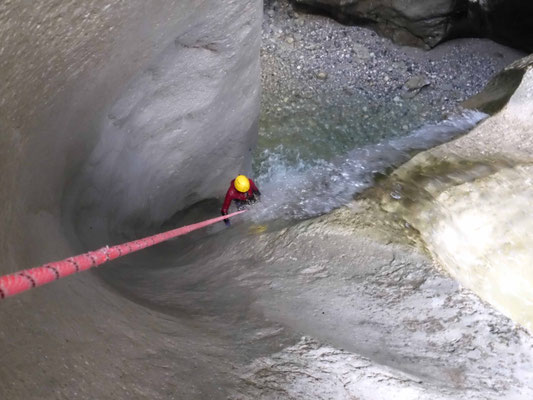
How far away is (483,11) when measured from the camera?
239 inches

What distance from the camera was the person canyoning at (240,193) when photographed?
12.7ft

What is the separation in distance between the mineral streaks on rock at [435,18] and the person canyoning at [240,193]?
3.66 metres

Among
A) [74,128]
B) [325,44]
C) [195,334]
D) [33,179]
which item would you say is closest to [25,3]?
[33,179]

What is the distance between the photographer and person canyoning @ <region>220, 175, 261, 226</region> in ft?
Result: 12.7

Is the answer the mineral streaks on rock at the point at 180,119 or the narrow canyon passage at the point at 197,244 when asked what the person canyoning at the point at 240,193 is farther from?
the mineral streaks on rock at the point at 180,119

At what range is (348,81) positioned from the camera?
19.8 ft

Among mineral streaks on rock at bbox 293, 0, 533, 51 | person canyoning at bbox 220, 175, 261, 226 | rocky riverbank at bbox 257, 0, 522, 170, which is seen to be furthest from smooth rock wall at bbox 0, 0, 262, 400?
mineral streaks on rock at bbox 293, 0, 533, 51

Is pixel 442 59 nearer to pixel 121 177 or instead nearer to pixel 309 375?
pixel 121 177

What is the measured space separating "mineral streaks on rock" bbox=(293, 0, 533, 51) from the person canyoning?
3.66m

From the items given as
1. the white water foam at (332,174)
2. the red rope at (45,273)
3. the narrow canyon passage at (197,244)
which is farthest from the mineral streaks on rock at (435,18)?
the red rope at (45,273)

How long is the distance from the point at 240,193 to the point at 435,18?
160 inches

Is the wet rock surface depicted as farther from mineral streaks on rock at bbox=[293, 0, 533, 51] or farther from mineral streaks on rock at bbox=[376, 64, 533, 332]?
mineral streaks on rock at bbox=[293, 0, 533, 51]

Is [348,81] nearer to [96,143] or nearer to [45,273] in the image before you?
[96,143]

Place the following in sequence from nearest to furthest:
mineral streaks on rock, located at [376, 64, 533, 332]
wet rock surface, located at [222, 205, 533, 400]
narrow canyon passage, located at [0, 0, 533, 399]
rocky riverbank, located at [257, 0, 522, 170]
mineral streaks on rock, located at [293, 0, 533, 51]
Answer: narrow canyon passage, located at [0, 0, 533, 399], wet rock surface, located at [222, 205, 533, 400], mineral streaks on rock, located at [376, 64, 533, 332], rocky riverbank, located at [257, 0, 522, 170], mineral streaks on rock, located at [293, 0, 533, 51]
